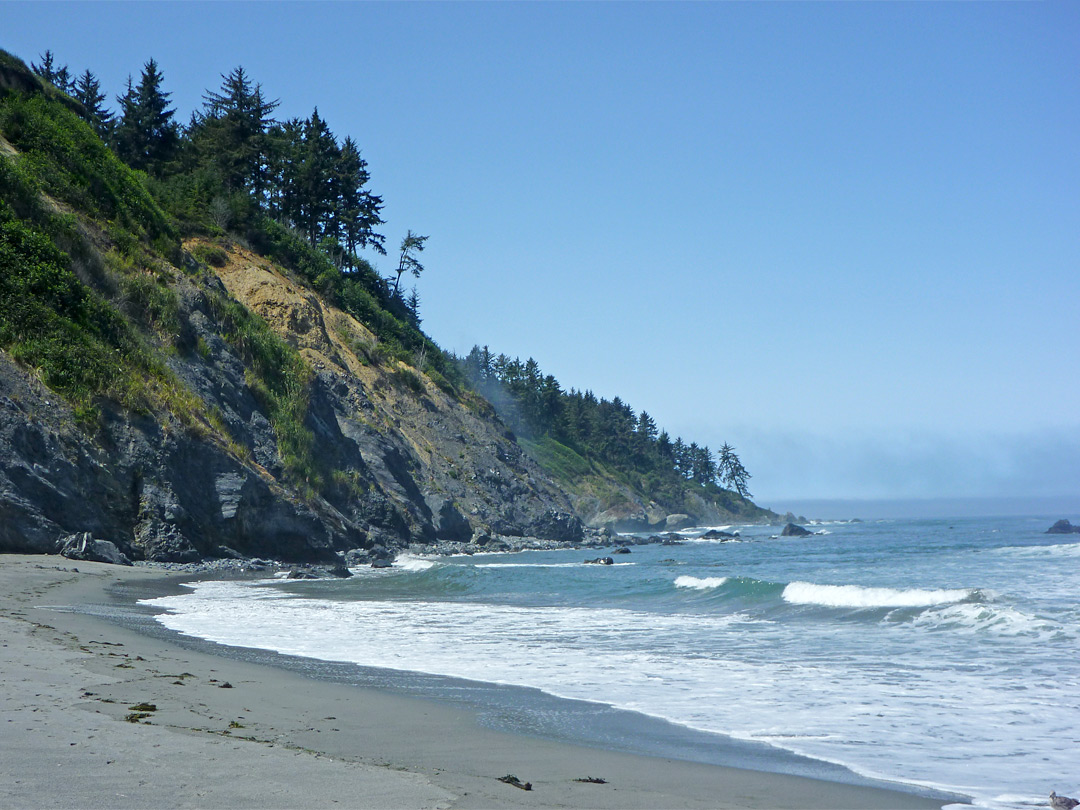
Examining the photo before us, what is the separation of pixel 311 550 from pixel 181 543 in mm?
5319

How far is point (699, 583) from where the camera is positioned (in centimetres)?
2222

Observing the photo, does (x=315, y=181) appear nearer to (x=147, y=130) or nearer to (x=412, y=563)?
(x=147, y=130)

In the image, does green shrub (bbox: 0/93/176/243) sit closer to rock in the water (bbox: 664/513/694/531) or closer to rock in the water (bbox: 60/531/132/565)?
rock in the water (bbox: 60/531/132/565)

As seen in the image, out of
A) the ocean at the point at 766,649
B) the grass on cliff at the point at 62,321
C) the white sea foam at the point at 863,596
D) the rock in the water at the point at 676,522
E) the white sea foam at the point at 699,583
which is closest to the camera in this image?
the ocean at the point at 766,649

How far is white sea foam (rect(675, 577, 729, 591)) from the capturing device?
21.4 meters

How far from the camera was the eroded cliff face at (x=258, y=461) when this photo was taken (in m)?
18.8

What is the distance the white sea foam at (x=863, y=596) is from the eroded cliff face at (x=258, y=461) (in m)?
15.0

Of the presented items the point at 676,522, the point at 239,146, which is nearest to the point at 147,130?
the point at 239,146

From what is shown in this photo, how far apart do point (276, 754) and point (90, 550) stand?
15511 millimetres

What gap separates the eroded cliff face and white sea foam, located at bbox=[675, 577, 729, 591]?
11466 mm

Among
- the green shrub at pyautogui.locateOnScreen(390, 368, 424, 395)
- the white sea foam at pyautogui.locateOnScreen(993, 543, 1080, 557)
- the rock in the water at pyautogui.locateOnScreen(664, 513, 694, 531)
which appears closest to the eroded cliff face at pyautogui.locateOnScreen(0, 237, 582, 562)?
the green shrub at pyautogui.locateOnScreen(390, 368, 424, 395)

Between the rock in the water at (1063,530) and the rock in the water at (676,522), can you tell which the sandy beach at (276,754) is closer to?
the rock in the water at (1063,530)

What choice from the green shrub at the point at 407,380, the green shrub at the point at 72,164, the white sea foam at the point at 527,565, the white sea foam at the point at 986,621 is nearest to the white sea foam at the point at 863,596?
the white sea foam at the point at 986,621

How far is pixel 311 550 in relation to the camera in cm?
2611
